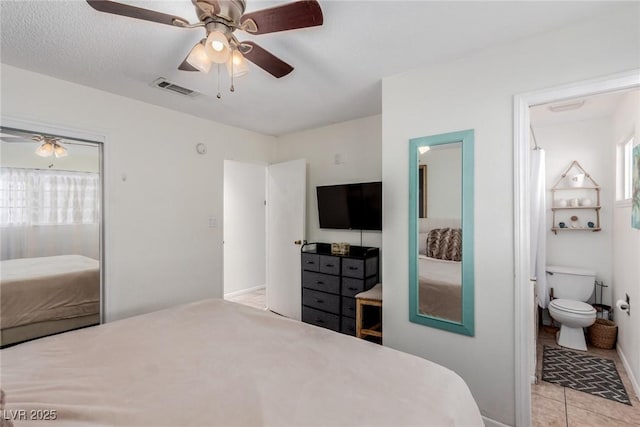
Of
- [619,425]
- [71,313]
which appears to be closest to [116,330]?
[71,313]

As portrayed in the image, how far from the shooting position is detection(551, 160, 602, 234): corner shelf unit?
133 inches

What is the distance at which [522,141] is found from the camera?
6.24 ft

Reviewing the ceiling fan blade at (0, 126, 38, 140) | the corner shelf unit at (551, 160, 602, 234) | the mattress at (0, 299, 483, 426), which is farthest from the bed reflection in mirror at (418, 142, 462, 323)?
the ceiling fan blade at (0, 126, 38, 140)

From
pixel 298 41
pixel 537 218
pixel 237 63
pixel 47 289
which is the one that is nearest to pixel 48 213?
pixel 47 289

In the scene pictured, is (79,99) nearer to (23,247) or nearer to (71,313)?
(23,247)

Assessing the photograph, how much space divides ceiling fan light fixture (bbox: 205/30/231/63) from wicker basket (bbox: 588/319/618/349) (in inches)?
162

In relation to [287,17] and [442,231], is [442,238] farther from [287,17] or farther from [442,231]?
[287,17]

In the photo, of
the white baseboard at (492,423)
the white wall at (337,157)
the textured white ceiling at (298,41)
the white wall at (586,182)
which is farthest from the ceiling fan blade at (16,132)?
the white wall at (586,182)

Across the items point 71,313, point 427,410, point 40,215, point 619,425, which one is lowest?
point 619,425

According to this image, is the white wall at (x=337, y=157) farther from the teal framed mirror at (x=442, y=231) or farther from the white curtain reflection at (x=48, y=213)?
the white curtain reflection at (x=48, y=213)

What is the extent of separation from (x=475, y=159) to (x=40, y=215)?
3383 mm

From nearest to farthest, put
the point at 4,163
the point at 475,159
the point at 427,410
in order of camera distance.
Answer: the point at 427,410 < the point at 475,159 < the point at 4,163

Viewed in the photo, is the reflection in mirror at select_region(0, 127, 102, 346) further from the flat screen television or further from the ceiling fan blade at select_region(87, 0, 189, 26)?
the flat screen television

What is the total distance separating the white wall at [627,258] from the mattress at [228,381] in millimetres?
2178
